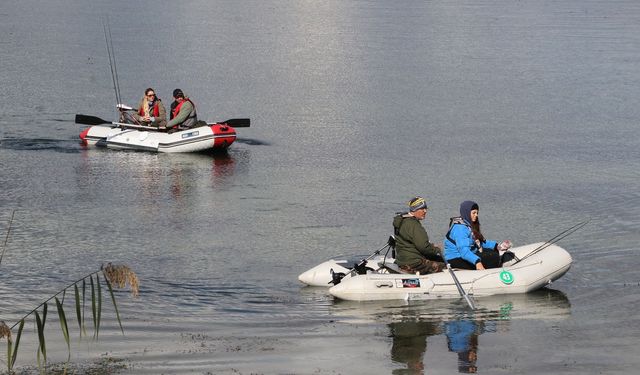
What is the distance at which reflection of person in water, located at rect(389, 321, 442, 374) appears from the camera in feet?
40.9

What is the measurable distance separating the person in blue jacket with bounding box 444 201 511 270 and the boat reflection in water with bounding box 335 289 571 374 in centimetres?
58

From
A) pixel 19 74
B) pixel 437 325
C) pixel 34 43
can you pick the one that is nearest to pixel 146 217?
pixel 437 325

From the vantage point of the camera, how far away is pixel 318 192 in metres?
22.6

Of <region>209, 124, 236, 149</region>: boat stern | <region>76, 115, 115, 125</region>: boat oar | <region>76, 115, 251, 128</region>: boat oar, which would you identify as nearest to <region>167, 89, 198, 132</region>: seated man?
<region>209, 124, 236, 149</region>: boat stern

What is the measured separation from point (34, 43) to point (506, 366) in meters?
41.1

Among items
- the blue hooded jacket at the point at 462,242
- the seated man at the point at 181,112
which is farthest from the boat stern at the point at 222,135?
the blue hooded jacket at the point at 462,242

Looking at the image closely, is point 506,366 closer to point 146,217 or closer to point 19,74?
point 146,217

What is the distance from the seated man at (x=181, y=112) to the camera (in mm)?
26531

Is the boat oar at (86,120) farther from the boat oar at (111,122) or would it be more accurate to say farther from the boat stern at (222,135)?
the boat stern at (222,135)

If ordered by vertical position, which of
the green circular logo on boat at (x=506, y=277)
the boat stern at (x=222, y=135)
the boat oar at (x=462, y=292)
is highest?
the boat stern at (x=222, y=135)

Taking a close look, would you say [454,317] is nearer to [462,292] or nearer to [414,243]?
[462,292]

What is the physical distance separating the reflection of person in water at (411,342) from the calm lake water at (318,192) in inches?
1.9

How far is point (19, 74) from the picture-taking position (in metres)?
39.8

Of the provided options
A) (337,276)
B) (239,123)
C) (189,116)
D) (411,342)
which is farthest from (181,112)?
(411,342)
